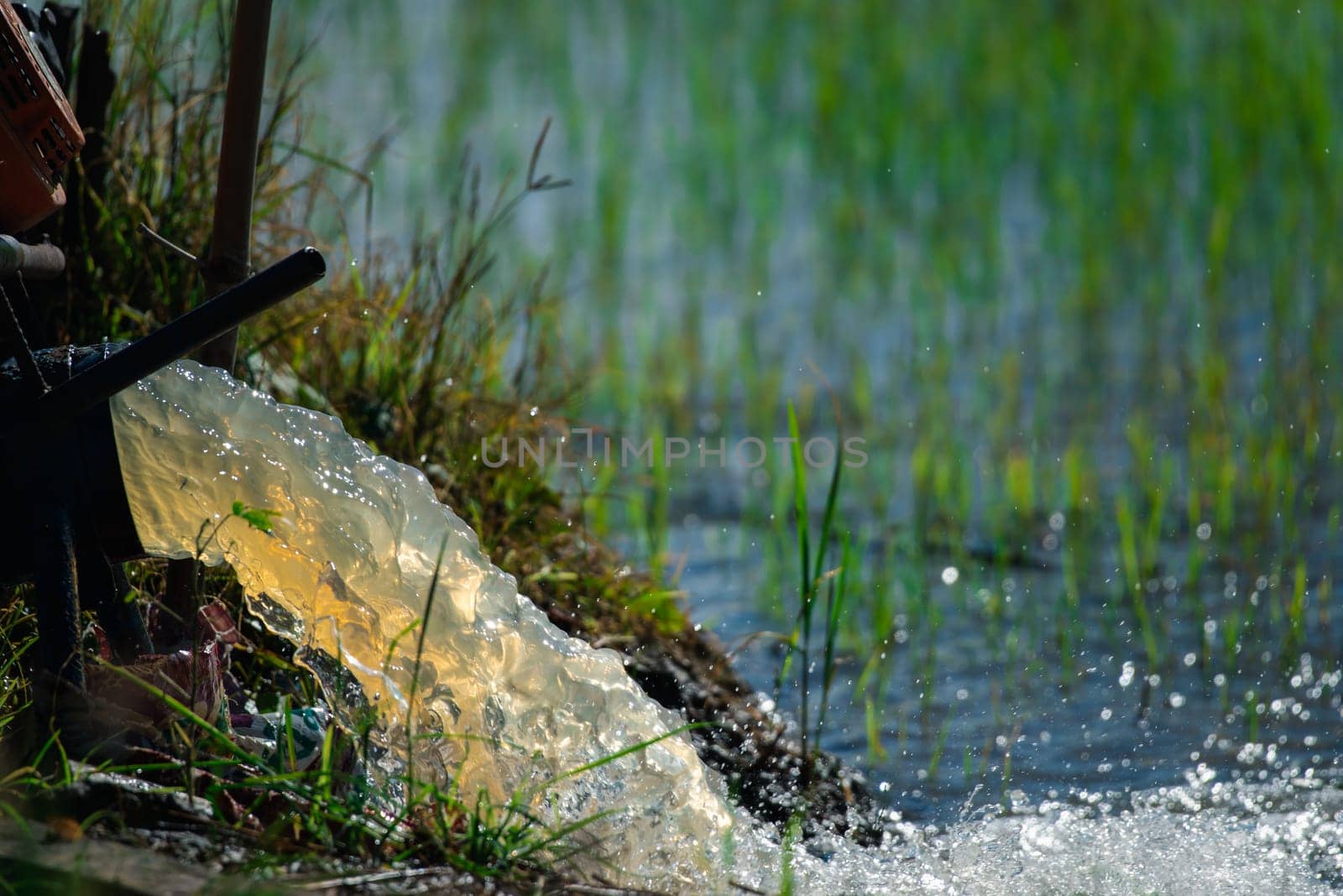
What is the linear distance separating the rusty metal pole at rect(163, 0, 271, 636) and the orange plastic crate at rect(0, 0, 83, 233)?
0.33 m

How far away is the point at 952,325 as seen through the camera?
250 inches

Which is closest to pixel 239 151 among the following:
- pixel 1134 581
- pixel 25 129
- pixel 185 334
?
pixel 25 129

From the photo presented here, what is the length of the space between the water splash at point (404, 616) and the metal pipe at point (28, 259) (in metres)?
0.22

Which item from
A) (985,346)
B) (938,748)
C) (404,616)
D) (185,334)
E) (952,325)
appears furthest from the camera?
(952,325)

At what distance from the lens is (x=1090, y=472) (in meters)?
5.17

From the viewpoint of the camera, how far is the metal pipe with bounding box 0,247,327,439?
1.91 m

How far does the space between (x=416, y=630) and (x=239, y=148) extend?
876 mm

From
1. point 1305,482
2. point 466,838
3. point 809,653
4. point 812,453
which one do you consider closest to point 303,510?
point 466,838

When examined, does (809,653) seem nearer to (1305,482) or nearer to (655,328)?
Answer: (1305,482)

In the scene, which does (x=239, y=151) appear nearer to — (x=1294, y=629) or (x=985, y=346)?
(x=1294, y=629)

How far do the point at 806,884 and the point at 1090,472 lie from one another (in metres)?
2.99

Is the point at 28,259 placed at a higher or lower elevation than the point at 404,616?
higher

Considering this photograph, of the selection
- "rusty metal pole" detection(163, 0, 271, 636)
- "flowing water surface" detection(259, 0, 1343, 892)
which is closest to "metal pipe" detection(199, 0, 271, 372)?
"rusty metal pole" detection(163, 0, 271, 636)

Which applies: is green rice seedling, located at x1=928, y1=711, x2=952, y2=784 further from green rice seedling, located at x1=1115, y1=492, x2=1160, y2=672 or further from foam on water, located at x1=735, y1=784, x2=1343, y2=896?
green rice seedling, located at x1=1115, y1=492, x2=1160, y2=672
